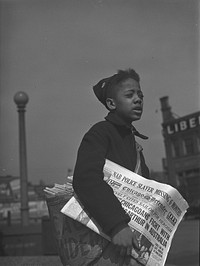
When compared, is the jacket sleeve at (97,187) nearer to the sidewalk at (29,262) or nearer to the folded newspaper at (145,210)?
the folded newspaper at (145,210)

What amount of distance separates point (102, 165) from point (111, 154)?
9cm

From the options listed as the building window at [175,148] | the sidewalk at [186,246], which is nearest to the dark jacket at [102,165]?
the building window at [175,148]

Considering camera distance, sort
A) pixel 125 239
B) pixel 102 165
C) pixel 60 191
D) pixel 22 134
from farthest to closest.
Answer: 1. pixel 22 134
2. pixel 60 191
3. pixel 102 165
4. pixel 125 239

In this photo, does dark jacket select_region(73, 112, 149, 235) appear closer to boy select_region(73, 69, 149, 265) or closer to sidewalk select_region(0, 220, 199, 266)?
boy select_region(73, 69, 149, 265)

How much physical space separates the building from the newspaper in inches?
82.2

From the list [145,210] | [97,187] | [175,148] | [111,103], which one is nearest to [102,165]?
[97,187]

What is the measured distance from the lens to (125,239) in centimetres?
174

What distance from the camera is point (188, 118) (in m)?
4.26

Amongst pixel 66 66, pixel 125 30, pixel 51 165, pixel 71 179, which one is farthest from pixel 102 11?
pixel 71 179

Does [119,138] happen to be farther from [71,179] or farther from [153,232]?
[153,232]

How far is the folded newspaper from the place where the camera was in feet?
5.92

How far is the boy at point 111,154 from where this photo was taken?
1.77 meters

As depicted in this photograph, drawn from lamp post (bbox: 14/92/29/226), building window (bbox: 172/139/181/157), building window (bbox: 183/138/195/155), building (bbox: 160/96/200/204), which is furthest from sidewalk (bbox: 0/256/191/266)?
building window (bbox: 183/138/195/155)

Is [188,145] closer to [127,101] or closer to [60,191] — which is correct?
[127,101]
